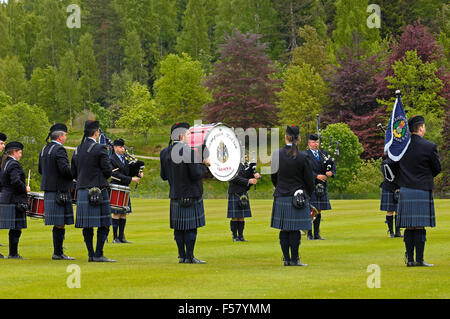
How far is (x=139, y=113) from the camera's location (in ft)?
→ 268

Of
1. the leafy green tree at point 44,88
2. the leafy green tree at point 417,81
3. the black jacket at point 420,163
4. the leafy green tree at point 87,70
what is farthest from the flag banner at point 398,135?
the leafy green tree at point 44,88

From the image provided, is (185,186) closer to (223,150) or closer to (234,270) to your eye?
(234,270)

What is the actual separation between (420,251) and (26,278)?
5.76 metres

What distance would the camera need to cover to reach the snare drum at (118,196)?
1499cm

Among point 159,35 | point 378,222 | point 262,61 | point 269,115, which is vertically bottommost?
point 378,222

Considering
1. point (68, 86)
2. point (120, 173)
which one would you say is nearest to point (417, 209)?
point (120, 173)

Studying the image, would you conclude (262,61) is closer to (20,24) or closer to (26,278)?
(20,24)

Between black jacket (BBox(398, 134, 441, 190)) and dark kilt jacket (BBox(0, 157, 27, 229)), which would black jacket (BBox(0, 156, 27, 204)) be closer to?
dark kilt jacket (BBox(0, 157, 27, 229))

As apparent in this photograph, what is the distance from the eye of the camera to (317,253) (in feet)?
47.8

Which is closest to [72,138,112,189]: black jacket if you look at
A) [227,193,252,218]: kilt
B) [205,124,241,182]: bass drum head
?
[205,124,241,182]: bass drum head

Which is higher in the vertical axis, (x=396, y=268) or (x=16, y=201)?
(x=16, y=201)

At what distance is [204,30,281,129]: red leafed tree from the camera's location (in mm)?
70375

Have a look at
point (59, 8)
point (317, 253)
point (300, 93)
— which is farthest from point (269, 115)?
point (317, 253)

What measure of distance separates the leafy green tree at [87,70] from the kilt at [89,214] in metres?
82.5
